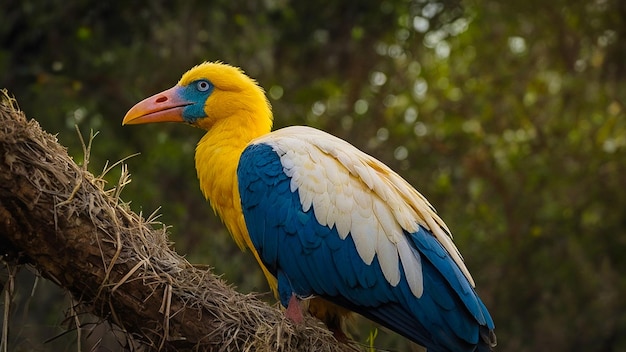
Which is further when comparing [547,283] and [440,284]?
[547,283]

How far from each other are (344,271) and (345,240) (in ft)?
0.46

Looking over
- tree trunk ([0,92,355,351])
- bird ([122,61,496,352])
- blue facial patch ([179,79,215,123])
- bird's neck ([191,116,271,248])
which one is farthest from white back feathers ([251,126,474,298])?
blue facial patch ([179,79,215,123])

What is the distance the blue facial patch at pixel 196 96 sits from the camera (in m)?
5.60

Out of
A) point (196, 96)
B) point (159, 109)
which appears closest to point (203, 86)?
point (196, 96)

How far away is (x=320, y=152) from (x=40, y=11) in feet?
14.0

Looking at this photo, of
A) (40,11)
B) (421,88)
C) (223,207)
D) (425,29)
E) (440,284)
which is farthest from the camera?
(421,88)

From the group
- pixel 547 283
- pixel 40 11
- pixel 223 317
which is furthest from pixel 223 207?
pixel 547 283

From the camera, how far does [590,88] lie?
1031 centimetres

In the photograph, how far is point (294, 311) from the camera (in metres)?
4.73

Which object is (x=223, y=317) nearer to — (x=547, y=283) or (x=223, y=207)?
(x=223, y=207)

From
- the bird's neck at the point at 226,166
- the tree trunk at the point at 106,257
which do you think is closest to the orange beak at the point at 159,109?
the bird's neck at the point at 226,166

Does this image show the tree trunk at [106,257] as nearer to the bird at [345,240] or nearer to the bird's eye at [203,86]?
the bird at [345,240]

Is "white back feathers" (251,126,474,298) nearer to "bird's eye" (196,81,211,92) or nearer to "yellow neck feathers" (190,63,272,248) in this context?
"yellow neck feathers" (190,63,272,248)

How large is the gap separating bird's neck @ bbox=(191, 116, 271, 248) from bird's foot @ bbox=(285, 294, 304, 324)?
1.70 feet
